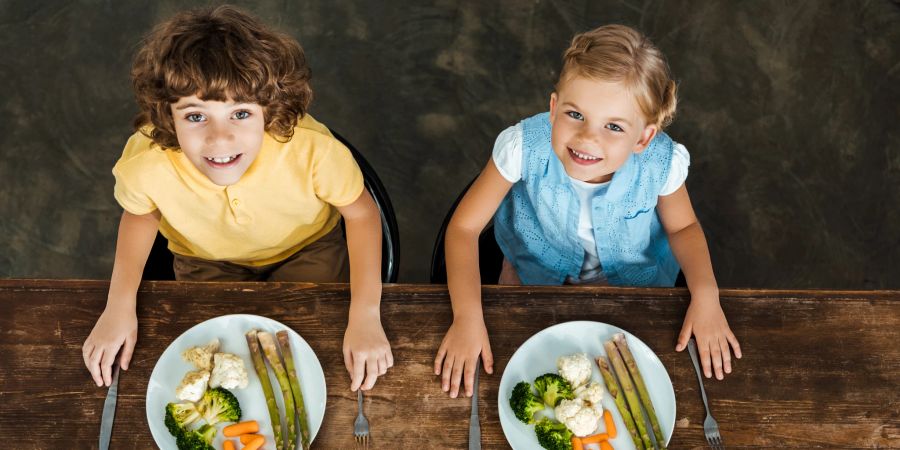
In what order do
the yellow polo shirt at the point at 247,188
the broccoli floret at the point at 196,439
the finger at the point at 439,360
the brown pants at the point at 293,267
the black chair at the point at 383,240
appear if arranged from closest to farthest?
the broccoli floret at the point at 196,439
the finger at the point at 439,360
the yellow polo shirt at the point at 247,188
the black chair at the point at 383,240
the brown pants at the point at 293,267

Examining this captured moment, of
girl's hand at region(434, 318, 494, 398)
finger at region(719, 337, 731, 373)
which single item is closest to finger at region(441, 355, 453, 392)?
girl's hand at region(434, 318, 494, 398)

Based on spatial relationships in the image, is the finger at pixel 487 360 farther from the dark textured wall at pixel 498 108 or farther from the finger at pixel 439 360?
the dark textured wall at pixel 498 108

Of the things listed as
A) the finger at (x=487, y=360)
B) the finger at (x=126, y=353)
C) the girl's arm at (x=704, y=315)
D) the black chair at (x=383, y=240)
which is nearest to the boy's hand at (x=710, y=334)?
the girl's arm at (x=704, y=315)

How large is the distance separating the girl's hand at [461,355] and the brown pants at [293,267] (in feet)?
1.86

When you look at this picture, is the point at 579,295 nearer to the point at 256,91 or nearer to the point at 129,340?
the point at 256,91

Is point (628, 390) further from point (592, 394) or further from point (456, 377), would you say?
point (456, 377)

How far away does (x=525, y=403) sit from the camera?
4.06 ft

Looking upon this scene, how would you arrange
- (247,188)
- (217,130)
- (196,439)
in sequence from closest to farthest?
(196,439), (217,130), (247,188)

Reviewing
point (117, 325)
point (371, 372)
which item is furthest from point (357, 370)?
point (117, 325)

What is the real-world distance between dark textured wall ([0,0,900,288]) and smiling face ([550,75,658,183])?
1.21 metres

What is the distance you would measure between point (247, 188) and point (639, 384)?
92cm

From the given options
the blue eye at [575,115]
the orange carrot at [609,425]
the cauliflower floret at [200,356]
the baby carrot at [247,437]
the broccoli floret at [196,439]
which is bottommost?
the baby carrot at [247,437]

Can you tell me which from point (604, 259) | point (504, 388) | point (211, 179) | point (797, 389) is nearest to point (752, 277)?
point (604, 259)

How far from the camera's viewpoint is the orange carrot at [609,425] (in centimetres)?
127
